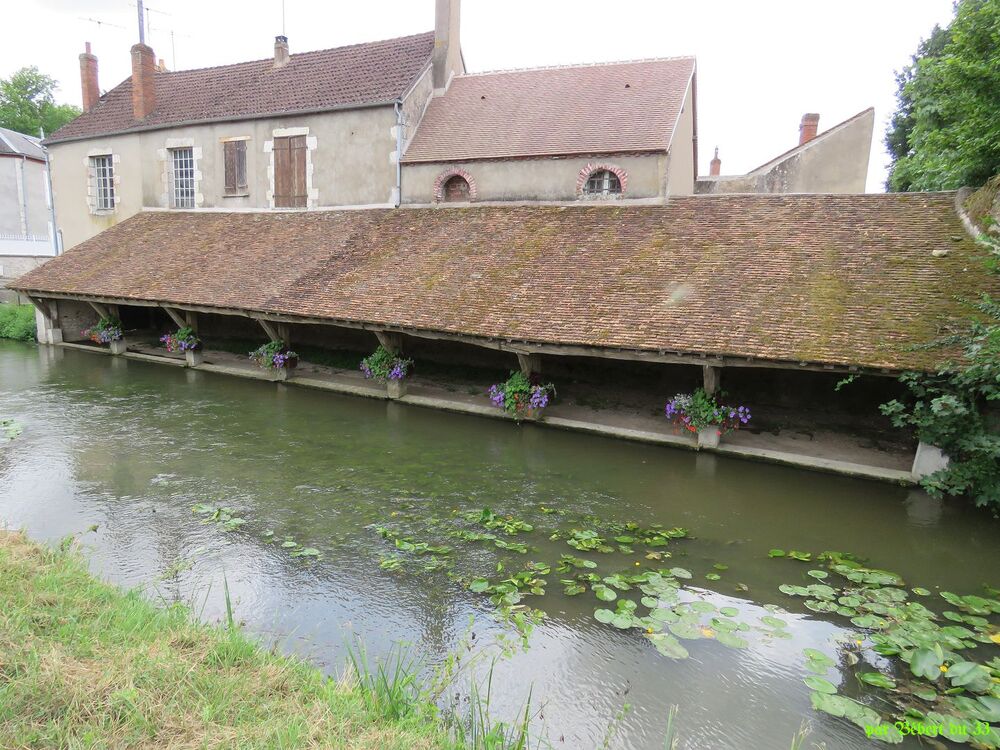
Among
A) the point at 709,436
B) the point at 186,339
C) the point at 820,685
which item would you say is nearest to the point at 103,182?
the point at 186,339

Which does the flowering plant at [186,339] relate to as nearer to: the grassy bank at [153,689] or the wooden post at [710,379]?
the grassy bank at [153,689]

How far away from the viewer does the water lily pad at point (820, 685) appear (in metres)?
3.39

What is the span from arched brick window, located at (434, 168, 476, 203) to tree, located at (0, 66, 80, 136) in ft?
113

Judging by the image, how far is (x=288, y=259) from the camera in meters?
11.6

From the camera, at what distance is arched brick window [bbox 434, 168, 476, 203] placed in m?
11.9

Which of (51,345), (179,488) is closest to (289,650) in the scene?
(179,488)

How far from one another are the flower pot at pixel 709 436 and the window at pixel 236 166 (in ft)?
40.0

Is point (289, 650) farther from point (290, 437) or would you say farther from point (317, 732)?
point (290, 437)

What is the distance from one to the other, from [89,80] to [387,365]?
1515 centimetres

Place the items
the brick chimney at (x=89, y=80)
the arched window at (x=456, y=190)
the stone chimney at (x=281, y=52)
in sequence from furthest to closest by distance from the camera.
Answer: the brick chimney at (x=89, y=80), the stone chimney at (x=281, y=52), the arched window at (x=456, y=190)

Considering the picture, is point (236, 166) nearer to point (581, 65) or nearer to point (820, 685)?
point (581, 65)

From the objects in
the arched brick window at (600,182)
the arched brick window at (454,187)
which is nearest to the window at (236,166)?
the arched brick window at (454,187)

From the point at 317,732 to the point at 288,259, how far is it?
10381mm

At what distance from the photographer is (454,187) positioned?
40.4ft
